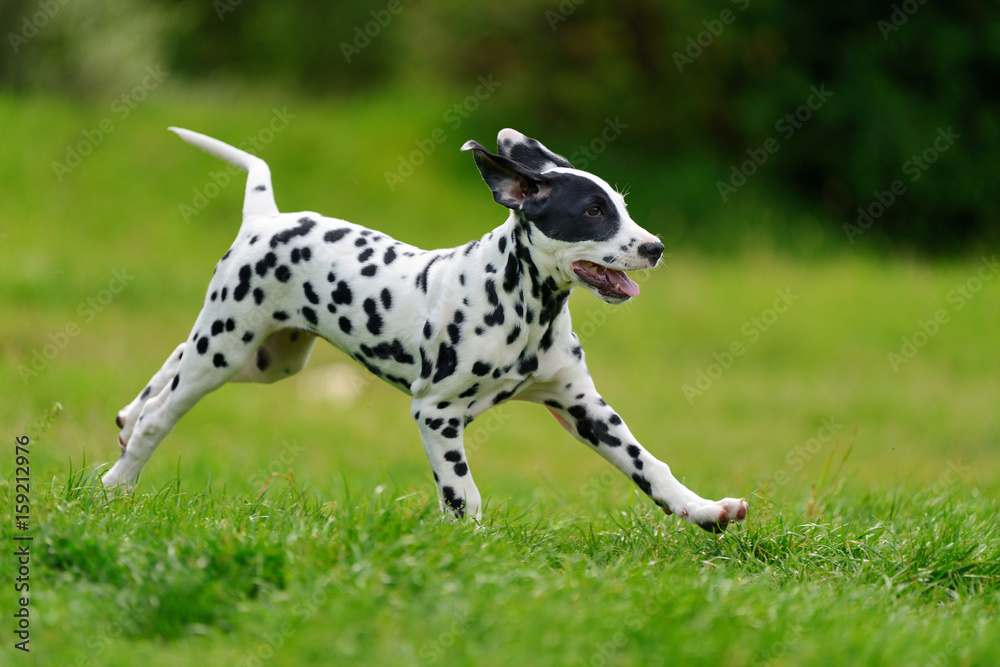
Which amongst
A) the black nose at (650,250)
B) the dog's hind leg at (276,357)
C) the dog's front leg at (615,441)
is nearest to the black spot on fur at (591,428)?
the dog's front leg at (615,441)

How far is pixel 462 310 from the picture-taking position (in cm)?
523

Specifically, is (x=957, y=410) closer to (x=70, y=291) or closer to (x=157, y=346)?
(x=157, y=346)

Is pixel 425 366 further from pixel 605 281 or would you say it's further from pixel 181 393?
pixel 181 393

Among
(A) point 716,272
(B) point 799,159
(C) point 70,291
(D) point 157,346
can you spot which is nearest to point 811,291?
(A) point 716,272

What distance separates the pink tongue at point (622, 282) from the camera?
504 cm

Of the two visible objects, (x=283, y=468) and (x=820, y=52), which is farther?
(x=820, y=52)

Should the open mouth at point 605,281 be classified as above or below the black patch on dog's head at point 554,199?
below

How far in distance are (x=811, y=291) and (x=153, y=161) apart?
965 centimetres

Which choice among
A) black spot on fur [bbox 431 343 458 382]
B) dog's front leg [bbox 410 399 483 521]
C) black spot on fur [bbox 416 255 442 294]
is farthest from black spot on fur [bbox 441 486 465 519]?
black spot on fur [bbox 416 255 442 294]

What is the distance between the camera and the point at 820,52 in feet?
61.9

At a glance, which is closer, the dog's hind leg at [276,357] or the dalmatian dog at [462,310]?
the dalmatian dog at [462,310]

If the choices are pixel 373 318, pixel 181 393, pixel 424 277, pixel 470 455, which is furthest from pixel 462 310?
pixel 470 455

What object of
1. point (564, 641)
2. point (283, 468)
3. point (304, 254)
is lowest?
point (283, 468)

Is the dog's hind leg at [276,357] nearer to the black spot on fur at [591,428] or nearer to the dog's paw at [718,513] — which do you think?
the black spot on fur at [591,428]
